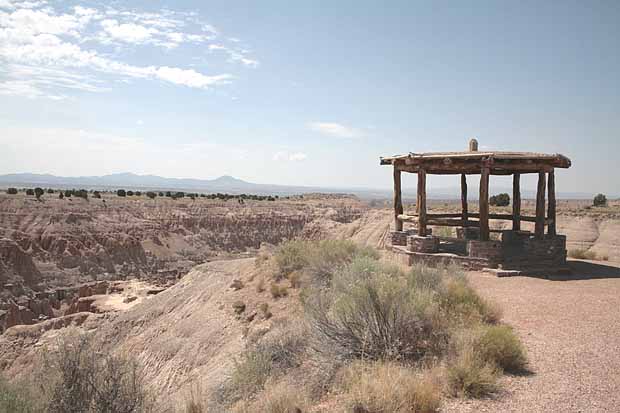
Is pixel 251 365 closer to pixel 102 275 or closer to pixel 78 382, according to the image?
pixel 78 382

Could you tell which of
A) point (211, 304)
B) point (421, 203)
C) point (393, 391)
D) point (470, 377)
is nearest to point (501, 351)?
point (470, 377)

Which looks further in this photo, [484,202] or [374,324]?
[484,202]

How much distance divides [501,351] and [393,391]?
1.92m

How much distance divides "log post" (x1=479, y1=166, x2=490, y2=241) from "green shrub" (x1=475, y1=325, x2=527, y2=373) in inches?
280

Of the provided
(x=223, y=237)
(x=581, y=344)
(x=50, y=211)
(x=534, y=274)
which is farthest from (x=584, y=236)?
(x=50, y=211)

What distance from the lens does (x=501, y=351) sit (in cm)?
572

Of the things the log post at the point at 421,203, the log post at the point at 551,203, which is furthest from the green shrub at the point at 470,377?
the log post at the point at 551,203

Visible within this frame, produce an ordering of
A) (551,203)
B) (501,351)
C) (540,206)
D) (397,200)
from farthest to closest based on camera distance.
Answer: (397,200) < (551,203) < (540,206) < (501,351)

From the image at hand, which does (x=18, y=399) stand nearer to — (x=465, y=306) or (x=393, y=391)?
(x=393, y=391)

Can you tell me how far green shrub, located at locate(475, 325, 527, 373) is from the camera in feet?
18.5

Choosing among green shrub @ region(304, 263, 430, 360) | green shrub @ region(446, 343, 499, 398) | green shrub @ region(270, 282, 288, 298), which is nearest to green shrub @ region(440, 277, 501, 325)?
green shrub @ region(304, 263, 430, 360)

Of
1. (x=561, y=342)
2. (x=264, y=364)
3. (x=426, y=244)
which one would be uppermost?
(x=426, y=244)

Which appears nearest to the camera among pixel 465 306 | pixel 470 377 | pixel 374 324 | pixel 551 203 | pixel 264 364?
pixel 470 377

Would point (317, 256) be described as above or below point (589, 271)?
above
